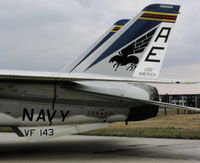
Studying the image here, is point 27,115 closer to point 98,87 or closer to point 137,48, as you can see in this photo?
point 98,87

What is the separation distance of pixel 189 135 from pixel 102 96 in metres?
6.52

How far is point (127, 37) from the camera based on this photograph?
987 cm

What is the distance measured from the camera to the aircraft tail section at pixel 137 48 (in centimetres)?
984

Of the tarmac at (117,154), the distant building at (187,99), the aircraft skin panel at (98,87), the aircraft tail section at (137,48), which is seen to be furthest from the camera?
the distant building at (187,99)

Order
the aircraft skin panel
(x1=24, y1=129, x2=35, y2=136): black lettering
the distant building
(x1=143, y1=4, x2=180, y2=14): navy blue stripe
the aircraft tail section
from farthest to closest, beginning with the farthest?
1. the distant building
2. (x1=143, y1=4, x2=180, y2=14): navy blue stripe
3. the aircraft tail section
4. (x1=24, y1=129, x2=35, y2=136): black lettering
5. the aircraft skin panel

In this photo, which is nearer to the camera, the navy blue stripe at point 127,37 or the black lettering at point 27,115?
the black lettering at point 27,115

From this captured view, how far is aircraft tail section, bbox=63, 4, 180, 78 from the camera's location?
9.84 meters

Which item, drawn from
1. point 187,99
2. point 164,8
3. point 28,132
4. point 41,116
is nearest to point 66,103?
point 41,116

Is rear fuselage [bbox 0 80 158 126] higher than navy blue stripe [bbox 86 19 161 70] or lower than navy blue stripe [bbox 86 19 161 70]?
lower

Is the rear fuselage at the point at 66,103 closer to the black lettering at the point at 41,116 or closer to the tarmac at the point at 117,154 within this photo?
the black lettering at the point at 41,116

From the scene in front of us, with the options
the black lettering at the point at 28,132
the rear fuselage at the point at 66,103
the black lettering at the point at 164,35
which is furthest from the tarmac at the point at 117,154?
the black lettering at the point at 164,35

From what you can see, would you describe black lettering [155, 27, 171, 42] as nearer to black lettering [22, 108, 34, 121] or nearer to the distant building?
black lettering [22, 108, 34, 121]

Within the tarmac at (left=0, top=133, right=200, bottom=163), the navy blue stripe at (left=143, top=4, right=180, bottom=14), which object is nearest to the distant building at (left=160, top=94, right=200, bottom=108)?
the tarmac at (left=0, top=133, right=200, bottom=163)

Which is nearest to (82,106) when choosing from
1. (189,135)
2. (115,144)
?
(115,144)
